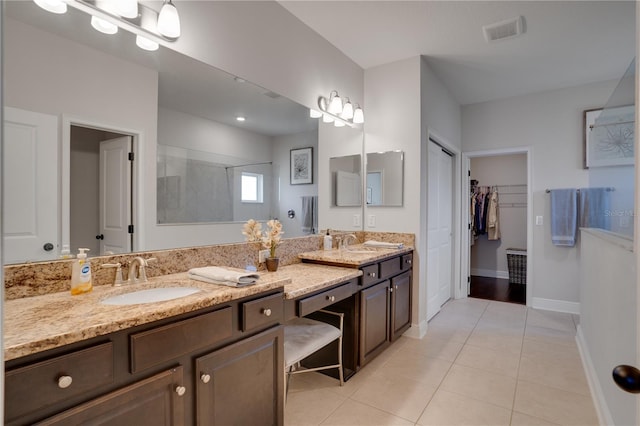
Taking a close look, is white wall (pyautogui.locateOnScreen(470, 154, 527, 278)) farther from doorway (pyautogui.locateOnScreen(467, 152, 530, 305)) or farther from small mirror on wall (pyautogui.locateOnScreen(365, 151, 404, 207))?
small mirror on wall (pyautogui.locateOnScreen(365, 151, 404, 207))

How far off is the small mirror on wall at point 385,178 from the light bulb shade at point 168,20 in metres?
2.17

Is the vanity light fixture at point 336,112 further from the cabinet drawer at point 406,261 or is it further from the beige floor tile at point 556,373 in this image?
the beige floor tile at point 556,373

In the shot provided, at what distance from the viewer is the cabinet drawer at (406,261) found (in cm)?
290

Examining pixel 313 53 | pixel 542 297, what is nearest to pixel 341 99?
pixel 313 53

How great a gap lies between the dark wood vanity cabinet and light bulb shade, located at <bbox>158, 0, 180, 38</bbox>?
4.63ft

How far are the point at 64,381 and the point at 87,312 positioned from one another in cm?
25

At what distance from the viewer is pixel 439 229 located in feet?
12.6

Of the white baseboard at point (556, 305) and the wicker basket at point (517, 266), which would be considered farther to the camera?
the wicker basket at point (517, 266)

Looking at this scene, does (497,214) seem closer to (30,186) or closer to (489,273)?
(489,273)

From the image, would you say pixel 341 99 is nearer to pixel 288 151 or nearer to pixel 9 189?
pixel 288 151

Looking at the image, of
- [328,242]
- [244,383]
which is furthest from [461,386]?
[244,383]

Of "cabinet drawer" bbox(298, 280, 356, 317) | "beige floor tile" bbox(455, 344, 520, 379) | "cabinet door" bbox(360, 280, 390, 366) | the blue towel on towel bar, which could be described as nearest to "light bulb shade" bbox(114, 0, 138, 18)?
"cabinet drawer" bbox(298, 280, 356, 317)

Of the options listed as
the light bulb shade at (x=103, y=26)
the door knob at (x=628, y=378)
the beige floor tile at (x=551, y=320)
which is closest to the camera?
the door knob at (x=628, y=378)

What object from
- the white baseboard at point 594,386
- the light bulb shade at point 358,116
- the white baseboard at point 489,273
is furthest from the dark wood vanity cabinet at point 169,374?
the white baseboard at point 489,273
